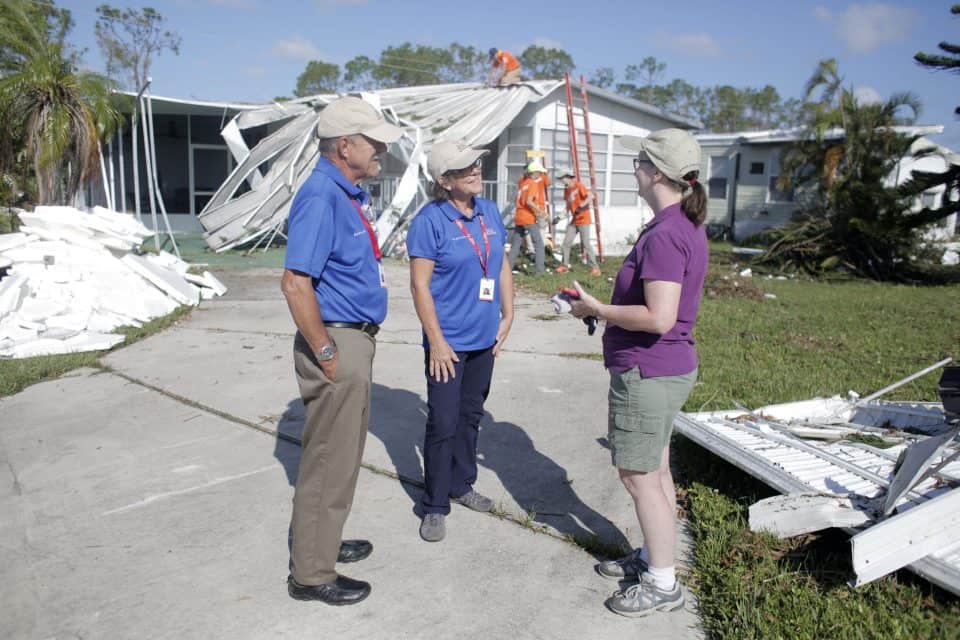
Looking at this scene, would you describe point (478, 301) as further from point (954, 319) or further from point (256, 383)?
point (954, 319)

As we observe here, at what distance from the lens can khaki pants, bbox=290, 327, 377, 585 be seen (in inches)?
111

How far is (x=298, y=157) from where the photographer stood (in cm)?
1413

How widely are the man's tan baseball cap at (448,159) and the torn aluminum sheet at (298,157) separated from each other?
9.92 metres

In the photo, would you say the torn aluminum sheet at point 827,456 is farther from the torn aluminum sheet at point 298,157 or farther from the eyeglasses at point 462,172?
the torn aluminum sheet at point 298,157

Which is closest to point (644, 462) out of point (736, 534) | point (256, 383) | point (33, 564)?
point (736, 534)

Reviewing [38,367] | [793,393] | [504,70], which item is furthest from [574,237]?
[38,367]

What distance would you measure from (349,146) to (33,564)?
2272 millimetres

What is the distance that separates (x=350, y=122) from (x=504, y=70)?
14678 millimetres

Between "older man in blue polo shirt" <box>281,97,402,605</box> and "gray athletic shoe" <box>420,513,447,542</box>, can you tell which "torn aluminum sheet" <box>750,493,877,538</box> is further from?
"older man in blue polo shirt" <box>281,97,402,605</box>

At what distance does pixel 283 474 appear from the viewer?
4.20 meters

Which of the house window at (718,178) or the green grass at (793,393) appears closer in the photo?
the green grass at (793,393)

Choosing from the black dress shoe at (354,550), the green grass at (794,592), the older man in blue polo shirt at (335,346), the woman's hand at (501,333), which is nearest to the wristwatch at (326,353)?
the older man in blue polo shirt at (335,346)

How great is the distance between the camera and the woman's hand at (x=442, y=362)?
11.4 feet

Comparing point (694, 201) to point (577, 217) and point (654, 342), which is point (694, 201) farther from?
point (577, 217)
